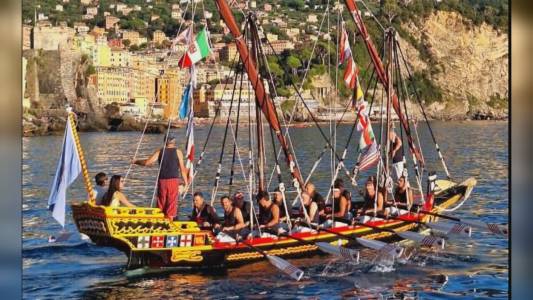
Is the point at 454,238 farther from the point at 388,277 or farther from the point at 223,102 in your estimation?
the point at 223,102

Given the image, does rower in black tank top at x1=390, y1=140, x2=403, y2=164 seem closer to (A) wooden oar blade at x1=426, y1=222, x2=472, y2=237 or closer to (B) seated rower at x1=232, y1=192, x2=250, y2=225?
(A) wooden oar blade at x1=426, y1=222, x2=472, y2=237

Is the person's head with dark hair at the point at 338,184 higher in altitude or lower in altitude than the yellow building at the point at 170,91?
lower

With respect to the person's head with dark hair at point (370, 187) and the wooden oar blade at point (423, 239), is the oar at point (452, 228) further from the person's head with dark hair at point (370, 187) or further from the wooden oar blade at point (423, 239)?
the person's head with dark hair at point (370, 187)

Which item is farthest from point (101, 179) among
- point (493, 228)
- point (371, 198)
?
point (493, 228)

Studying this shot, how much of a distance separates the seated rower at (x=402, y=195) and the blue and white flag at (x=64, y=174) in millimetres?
2469

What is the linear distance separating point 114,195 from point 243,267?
95cm

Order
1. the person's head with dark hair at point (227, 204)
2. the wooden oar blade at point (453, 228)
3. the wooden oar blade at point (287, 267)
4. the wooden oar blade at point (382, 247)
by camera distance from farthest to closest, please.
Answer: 1. the wooden oar blade at point (453, 228)
2. the wooden oar blade at point (382, 247)
3. the person's head with dark hair at point (227, 204)
4. the wooden oar blade at point (287, 267)

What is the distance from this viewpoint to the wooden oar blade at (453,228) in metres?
6.60

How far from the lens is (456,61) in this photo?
23.0ft

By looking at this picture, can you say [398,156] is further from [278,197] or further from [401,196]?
[278,197]

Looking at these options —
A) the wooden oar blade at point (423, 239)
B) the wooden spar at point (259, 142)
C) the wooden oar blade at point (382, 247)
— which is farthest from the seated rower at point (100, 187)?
the wooden oar blade at point (423, 239)

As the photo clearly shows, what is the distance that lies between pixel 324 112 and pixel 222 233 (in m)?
1.21

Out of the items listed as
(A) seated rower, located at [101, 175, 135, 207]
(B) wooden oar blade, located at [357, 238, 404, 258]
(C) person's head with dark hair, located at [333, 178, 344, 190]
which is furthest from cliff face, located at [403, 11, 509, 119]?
(A) seated rower, located at [101, 175, 135, 207]

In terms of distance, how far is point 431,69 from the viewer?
7047mm
